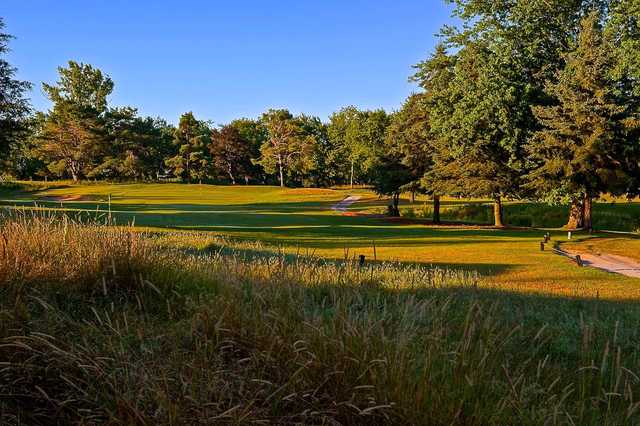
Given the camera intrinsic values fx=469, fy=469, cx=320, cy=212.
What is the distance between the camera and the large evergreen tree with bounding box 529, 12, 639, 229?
23500 mm

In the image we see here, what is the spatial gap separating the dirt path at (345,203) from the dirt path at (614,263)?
27.6m

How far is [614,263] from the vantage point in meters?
15.9

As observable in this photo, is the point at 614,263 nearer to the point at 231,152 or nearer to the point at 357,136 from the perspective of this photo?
the point at 357,136

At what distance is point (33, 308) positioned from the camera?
3.40 meters

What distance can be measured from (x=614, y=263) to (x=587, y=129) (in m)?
10.7

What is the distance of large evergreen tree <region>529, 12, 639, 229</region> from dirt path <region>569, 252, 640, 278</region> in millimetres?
7336

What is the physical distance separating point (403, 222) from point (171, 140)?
211 ft

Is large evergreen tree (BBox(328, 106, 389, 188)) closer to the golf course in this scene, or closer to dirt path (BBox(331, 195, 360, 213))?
dirt path (BBox(331, 195, 360, 213))

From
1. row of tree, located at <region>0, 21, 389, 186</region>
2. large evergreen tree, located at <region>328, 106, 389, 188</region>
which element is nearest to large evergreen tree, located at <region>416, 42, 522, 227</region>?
large evergreen tree, located at <region>328, 106, 389, 188</region>

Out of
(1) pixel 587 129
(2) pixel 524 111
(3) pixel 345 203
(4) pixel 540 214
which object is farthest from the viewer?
(3) pixel 345 203

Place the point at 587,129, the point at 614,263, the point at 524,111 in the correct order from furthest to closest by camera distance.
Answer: the point at 524,111
the point at 587,129
the point at 614,263

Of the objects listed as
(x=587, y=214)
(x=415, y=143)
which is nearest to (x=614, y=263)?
(x=587, y=214)

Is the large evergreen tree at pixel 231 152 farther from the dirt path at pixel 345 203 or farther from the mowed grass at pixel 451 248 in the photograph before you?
the mowed grass at pixel 451 248

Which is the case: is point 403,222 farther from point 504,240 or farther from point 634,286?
point 634,286
